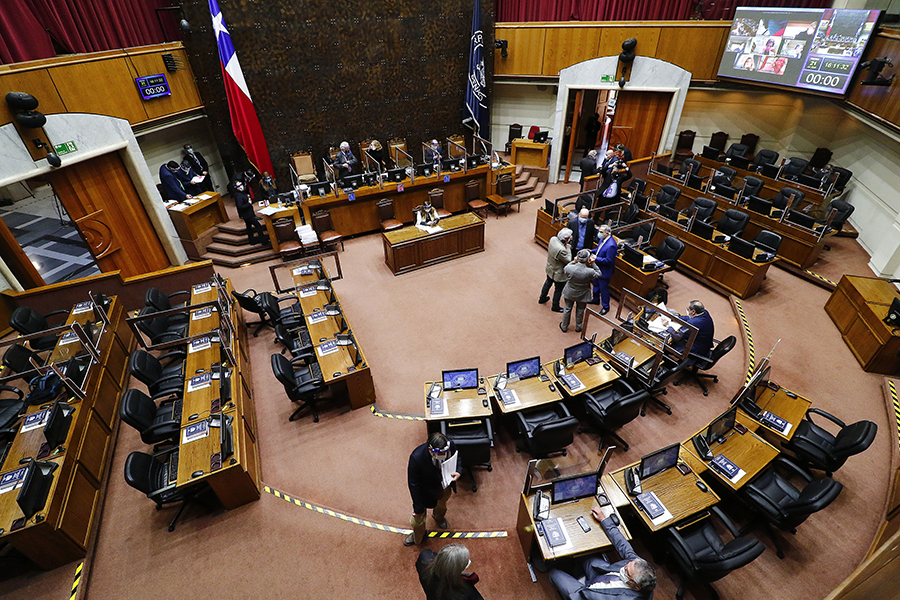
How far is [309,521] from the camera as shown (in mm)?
4543

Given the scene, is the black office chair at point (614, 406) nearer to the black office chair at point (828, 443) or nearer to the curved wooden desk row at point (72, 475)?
the black office chair at point (828, 443)

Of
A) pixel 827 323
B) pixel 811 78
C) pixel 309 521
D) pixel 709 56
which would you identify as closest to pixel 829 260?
pixel 827 323

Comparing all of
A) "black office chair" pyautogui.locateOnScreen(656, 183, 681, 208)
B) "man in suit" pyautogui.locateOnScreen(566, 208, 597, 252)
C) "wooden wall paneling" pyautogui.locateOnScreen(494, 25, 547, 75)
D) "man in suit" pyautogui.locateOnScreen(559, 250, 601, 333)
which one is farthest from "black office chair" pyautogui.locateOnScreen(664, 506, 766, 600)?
"wooden wall paneling" pyautogui.locateOnScreen(494, 25, 547, 75)

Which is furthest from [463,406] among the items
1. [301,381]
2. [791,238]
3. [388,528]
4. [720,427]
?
[791,238]

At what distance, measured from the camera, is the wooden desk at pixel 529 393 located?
4.97 m

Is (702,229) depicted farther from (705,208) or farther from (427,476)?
(427,476)

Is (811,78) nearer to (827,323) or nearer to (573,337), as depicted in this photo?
(827,323)

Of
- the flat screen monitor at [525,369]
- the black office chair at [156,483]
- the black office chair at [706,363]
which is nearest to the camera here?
the black office chair at [156,483]

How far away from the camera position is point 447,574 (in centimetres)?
278

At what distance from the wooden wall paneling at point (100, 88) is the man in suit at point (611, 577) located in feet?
34.0

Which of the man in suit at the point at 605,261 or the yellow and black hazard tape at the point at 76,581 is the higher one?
the man in suit at the point at 605,261

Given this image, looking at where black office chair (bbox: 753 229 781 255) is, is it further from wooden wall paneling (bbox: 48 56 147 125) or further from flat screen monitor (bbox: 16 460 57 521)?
wooden wall paneling (bbox: 48 56 147 125)

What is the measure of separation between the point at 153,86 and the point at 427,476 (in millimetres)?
10369

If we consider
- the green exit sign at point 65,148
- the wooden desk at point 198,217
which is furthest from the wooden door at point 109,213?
the wooden desk at point 198,217
